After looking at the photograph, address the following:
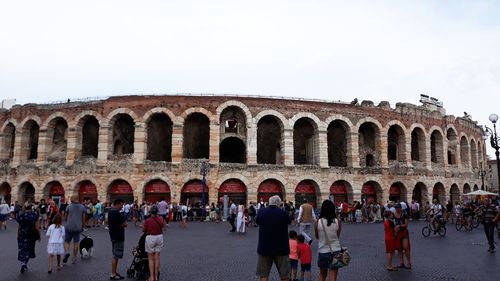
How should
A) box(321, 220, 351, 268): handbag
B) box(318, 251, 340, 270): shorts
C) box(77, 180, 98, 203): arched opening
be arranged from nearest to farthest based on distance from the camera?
box(321, 220, 351, 268): handbag, box(318, 251, 340, 270): shorts, box(77, 180, 98, 203): arched opening

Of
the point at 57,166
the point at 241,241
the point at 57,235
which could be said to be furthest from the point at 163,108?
the point at 57,235

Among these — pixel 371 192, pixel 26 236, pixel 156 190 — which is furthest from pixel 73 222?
pixel 371 192

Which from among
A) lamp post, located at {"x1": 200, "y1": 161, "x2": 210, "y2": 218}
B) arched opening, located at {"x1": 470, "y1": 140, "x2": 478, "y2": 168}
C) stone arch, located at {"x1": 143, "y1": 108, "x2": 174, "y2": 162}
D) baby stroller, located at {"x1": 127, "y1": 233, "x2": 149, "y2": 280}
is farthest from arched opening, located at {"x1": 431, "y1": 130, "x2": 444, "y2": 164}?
baby stroller, located at {"x1": 127, "y1": 233, "x2": 149, "y2": 280}

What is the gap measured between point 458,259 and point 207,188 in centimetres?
1875

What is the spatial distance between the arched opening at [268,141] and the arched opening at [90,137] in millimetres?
13116

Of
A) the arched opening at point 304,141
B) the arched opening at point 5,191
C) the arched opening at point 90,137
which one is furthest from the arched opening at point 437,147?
the arched opening at point 5,191

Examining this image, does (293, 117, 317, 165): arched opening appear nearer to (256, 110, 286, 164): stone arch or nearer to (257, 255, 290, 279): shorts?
(256, 110, 286, 164): stone arch

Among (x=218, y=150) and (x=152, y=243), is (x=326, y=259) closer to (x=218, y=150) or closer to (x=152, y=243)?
(x=152, y=243)

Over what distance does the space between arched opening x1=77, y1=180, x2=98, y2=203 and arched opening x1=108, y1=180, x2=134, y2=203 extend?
1.28 metres

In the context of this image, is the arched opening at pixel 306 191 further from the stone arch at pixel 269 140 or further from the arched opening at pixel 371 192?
the arched opening at pixel 371 192

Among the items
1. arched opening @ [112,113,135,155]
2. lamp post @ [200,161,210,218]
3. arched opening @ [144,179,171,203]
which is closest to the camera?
lamp post @ [200,161,210,218]

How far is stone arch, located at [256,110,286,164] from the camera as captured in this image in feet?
103

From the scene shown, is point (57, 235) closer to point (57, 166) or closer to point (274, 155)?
point (57, 166)

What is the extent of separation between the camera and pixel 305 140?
32.2m
